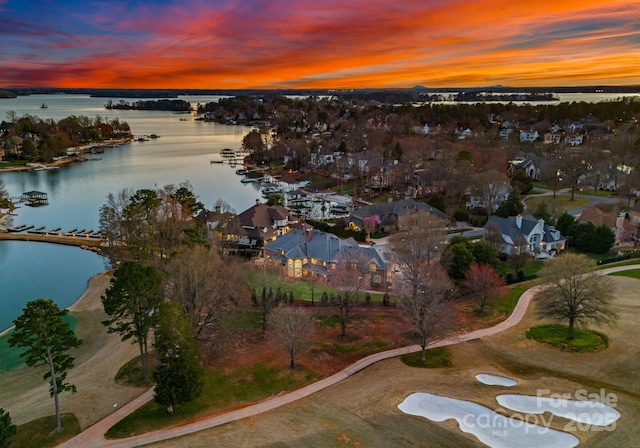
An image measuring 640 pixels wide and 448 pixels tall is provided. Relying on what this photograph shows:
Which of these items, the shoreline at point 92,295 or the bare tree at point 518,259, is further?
the bare tree at point 518,259

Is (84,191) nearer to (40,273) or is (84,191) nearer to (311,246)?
(40,273)

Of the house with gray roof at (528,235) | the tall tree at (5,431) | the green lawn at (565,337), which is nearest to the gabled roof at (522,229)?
the house with gray roof at (528,235)

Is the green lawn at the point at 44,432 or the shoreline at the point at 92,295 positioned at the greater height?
the green lawn at the point at 44,432

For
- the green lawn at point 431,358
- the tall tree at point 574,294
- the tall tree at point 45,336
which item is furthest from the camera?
the tall tree at point 574,294

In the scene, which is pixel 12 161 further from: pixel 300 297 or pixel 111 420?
pixel 111 420

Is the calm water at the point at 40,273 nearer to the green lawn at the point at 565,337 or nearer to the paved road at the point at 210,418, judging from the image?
the paved road at the point at 210,418

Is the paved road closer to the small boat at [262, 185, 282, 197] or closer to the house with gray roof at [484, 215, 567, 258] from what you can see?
the house with gray roof at [484, 215, 567, 258]

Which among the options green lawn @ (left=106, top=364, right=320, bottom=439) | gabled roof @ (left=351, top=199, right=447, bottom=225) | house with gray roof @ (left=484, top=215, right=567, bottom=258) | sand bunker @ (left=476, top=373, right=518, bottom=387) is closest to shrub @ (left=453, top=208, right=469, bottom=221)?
gabled roof @ (left=351, top=199, right=447, bottom=225)
